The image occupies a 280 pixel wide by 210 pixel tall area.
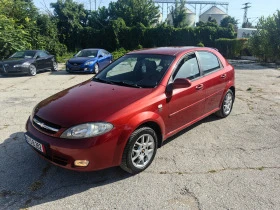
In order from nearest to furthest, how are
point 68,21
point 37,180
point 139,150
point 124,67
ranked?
point 37,180 → point 139,150 → point 124,67 → point 68,21

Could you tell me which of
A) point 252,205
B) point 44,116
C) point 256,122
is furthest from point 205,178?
point 256,122

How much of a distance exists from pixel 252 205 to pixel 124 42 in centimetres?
3146

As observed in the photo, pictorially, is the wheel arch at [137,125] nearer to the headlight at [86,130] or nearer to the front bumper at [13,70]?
the headlight at [86,130]

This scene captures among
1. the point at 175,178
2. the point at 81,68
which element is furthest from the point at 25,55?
the point at 175,178

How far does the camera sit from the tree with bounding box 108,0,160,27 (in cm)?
3900

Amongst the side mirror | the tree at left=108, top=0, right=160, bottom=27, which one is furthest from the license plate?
the tree at left=108, top=0, right=160, bottom=27

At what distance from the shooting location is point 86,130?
122 inches

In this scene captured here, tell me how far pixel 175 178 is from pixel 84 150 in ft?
4.24

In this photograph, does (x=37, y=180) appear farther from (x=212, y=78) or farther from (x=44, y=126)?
(x=212, y=78)

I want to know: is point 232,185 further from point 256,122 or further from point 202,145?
point 256,122

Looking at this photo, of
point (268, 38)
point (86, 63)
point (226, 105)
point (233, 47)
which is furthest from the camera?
point (233, 47)

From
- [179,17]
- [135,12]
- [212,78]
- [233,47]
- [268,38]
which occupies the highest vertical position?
[135,12]

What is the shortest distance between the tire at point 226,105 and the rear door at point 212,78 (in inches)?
13.0

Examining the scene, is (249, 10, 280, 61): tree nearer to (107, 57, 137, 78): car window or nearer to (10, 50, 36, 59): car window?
(10, 50, 36, 59): car window
